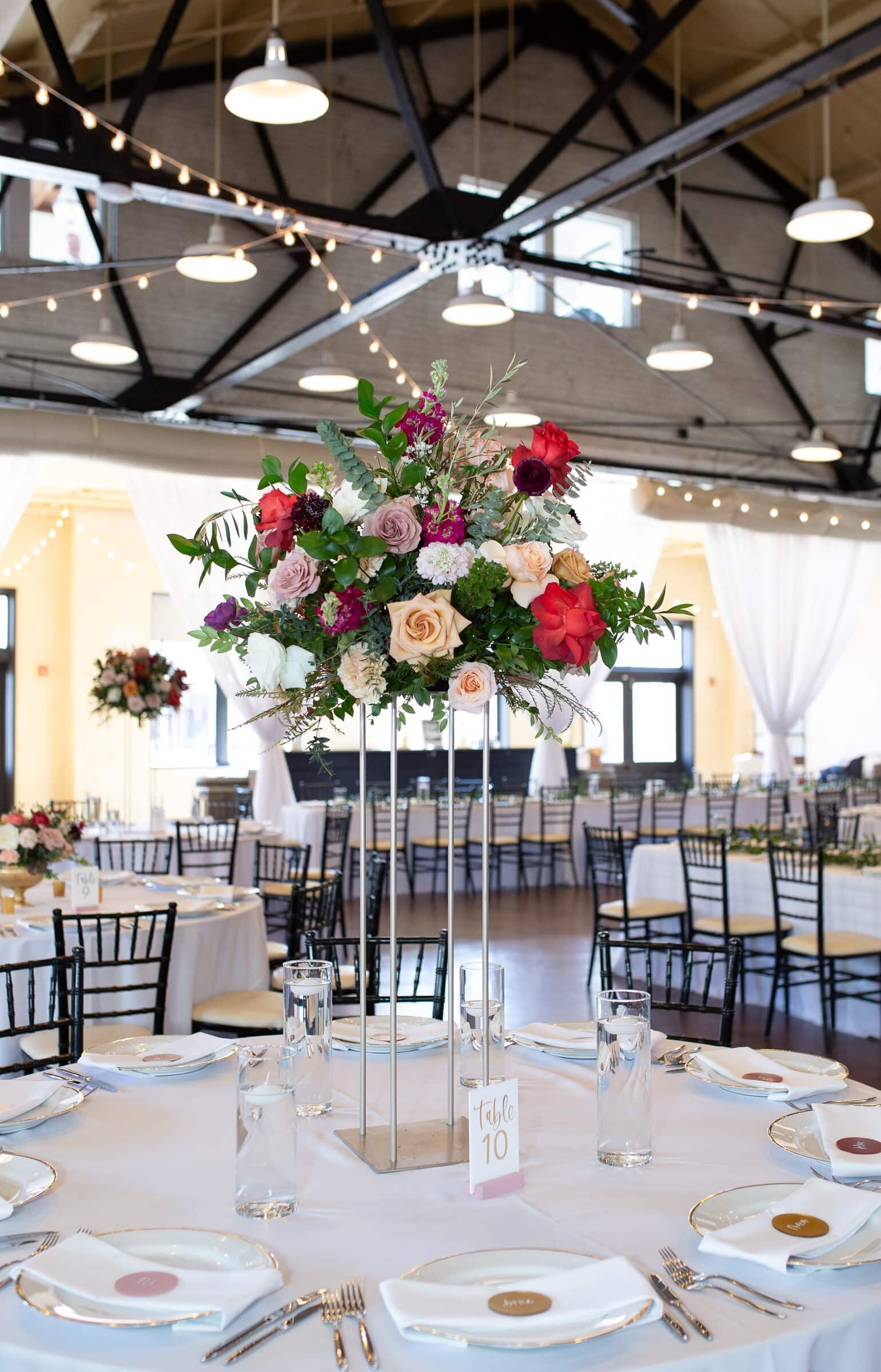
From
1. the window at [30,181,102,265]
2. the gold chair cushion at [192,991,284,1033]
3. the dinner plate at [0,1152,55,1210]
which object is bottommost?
the gold chair cushion at [192,991,284,1033]

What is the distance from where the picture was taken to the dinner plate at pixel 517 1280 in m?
1.44

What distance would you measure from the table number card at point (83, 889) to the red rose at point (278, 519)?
317 cm

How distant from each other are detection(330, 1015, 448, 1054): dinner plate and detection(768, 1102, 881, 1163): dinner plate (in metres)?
0.81

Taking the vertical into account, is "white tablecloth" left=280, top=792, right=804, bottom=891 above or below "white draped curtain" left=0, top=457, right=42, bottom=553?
below

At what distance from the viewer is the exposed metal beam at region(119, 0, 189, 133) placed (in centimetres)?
640

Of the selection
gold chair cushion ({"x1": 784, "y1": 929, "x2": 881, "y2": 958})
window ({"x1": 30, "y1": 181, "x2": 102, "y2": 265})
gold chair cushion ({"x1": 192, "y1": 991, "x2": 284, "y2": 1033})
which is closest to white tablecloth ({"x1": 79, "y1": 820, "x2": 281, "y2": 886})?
gold chair cushion ({"x1": 192, "y1": 991, "x2": 284, "y2": 1033})

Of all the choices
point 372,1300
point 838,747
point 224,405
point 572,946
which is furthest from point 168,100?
point 838,747

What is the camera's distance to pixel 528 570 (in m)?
1.93

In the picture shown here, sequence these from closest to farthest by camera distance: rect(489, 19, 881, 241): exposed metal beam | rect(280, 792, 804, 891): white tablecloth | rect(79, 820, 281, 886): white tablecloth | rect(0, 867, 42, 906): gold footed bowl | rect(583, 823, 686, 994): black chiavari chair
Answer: rect(0, 867, 42, 906): gold footed bowl, rect(489, 19, 881, 241): exposed metal beam, rect(583, 823, 686, 994): black chiavari chair, rect(79, 820, 281, 886): white tablecloth, rect(280, 792, 804, 891): white tablecloth

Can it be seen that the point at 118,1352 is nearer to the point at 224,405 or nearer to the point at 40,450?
the point at 40,450

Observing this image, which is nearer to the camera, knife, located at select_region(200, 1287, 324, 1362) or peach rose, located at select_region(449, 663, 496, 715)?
knife, located at select_region(200, 1287, 324, 1362)

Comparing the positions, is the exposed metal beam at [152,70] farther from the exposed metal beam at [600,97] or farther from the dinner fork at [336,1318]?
the dinner fork at [336,1318]

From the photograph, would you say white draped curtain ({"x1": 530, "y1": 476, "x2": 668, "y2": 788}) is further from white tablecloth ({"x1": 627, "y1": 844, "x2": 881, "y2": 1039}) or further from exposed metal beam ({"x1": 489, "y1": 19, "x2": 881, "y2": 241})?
exposed metal beam ({"x1": 489, "y1": 19, "x2": 881, "y2": 241})

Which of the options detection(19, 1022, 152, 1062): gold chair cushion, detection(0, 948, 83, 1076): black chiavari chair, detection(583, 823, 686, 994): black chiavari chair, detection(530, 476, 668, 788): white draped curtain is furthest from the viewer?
detection(530, 476, 668, 788): white draped curtain
